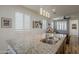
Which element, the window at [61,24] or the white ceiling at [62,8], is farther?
the window at [61,24]

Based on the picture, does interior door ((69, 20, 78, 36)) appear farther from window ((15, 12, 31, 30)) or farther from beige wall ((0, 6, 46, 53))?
window ((15, 12, 31, 30))

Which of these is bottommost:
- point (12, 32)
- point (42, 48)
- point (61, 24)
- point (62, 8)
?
point (42, 48)

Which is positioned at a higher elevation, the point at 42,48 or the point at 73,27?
the point at 73,27

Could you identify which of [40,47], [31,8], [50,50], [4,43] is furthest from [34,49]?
[31,8]

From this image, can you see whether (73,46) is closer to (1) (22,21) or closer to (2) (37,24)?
(2) (37,24)

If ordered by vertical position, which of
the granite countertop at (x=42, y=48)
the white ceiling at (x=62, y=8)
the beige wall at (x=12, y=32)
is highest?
the white ceiling at (x=62, y=8)

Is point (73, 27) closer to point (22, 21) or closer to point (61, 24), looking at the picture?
point (61, 24)

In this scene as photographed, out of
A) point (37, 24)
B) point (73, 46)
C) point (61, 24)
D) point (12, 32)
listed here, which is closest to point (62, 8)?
point (61, 24)

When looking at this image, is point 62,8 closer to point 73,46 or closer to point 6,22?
point 73,46

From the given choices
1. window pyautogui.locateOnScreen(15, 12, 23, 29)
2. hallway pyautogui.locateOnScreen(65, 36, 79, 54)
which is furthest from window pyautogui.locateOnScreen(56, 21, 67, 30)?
window pyautogui.locateOnScreen(15, 12, 23, 29)

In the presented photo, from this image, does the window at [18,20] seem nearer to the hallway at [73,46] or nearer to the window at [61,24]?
the window at [61,24]

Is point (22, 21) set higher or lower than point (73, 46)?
higher

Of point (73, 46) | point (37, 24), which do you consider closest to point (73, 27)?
point (73, 46)

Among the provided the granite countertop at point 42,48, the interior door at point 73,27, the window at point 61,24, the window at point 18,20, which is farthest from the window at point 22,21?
the interior door at point 73,27
